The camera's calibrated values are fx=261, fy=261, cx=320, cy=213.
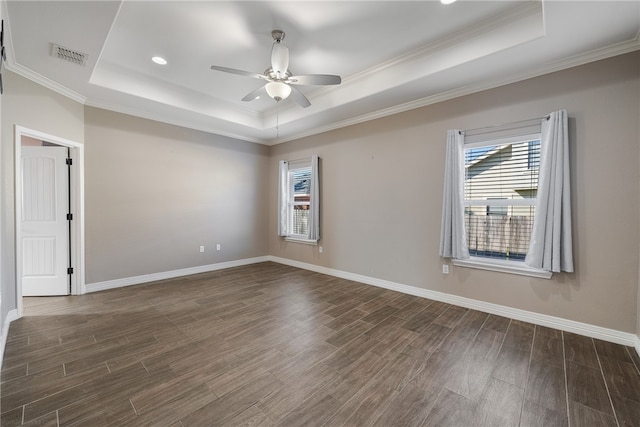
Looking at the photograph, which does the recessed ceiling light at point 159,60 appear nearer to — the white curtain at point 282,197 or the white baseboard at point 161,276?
the white curtain at point 282,197

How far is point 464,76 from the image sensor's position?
3084 millimetres

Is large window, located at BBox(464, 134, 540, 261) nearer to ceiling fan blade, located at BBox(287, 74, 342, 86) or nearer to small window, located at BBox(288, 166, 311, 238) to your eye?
ceiling fan blade, located at BBox(287, 74, 342, 86)

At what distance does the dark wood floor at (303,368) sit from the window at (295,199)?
8.31ft

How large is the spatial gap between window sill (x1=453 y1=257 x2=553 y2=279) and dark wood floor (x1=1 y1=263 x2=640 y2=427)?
0.57 metres

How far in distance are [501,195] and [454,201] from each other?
0.54m

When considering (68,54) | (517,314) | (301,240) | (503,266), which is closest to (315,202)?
(301,240)

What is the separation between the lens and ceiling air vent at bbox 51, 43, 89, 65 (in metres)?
2.61

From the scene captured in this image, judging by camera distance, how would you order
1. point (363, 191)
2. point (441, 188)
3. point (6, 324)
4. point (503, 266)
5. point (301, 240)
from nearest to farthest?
point (6, 324) → point (503, 266) → point (441, 188) → point (363, 191) → point (301, 240)

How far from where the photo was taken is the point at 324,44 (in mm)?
3029

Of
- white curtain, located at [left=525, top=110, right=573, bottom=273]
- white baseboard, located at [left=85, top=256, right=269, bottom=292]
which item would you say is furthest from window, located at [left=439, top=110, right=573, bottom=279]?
white baseboard, located at [left=85, top=256, right=269, bottom=292]

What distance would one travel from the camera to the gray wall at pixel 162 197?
397cm

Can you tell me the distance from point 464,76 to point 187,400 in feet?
13.5

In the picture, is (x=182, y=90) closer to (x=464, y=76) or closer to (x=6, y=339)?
(x=6, y=339)

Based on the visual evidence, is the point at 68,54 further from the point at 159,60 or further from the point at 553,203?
the point at 553,203
